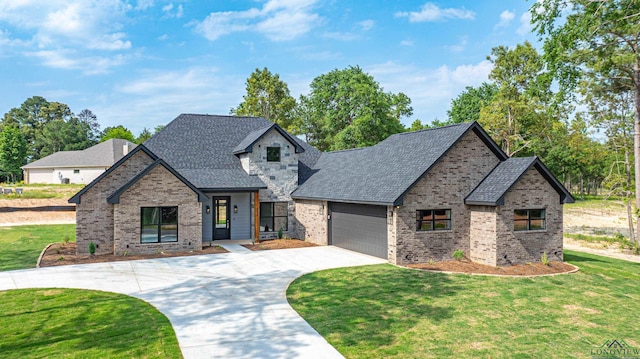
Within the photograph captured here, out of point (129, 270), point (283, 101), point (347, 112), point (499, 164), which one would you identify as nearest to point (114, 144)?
point (283, 101)

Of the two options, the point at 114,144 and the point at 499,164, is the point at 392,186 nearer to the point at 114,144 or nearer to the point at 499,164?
the point at 499,164

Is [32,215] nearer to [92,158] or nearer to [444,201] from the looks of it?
[92,158]

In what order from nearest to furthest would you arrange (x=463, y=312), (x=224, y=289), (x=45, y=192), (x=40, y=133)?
(x=463, y=312) < (x=224, y=289) < (x=45, y=192) < (x=40, y=133)

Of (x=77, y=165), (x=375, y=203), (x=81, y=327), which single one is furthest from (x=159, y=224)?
(x=77, y=165)

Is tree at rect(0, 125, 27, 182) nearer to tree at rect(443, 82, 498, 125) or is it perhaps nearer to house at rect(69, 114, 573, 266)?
house at rect(69, 114, 573, 266)

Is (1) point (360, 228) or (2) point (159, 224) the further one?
(1) point (360, 228)

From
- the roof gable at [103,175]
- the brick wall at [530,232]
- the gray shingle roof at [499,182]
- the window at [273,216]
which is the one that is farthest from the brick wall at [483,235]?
the roof gable at [103,175]

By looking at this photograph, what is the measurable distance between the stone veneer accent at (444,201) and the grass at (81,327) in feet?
31.8

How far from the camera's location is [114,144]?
183 ft

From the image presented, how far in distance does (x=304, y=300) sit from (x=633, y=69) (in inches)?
914

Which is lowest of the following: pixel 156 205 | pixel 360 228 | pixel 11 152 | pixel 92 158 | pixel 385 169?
pixel 360 228

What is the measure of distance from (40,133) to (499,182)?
95.2 meters

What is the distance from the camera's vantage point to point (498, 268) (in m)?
15.9

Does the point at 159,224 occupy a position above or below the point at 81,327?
above
